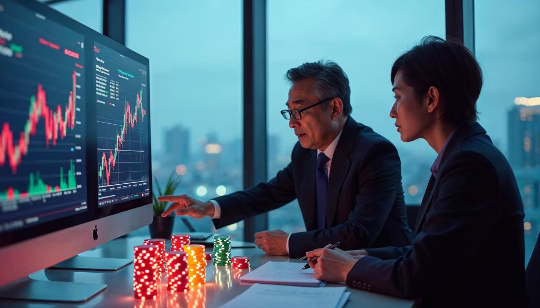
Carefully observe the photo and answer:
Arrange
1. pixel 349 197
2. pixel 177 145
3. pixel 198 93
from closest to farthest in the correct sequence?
pixel 349 197 → pixel 198 93 → pixel 177 145

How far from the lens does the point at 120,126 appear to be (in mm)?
1750

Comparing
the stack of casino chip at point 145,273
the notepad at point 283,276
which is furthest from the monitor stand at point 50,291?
the notepad at point 283,276

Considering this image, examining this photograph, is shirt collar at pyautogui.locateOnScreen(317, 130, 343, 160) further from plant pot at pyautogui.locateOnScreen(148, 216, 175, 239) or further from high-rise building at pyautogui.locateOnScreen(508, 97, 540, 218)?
high-rise building at pyautogui.locateOnScreen(508, 97, 540, 218)

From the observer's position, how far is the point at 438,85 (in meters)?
1.66

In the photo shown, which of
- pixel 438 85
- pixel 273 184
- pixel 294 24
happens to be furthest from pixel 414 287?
pixel 294 24

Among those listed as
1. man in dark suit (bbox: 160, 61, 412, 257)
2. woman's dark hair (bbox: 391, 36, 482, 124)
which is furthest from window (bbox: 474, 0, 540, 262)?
woman's dark hair (bbox: 391, 36, 482, 124)

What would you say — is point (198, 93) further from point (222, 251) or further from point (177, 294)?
point (177, 294)

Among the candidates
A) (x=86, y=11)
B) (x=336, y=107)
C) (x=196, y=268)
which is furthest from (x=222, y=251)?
(x=86, y=11)

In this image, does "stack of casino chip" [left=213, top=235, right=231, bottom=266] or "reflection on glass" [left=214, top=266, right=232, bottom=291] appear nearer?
"reflection on glass" [left=214, top=266, right=232, bottom=291]

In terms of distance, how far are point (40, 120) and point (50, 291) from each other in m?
0.51

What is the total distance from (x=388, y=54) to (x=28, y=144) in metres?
2.28

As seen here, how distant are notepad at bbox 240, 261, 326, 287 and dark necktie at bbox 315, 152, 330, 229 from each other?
648 mm

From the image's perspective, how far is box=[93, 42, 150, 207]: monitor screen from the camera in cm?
159

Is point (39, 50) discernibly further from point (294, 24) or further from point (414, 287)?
point (294, 24)
